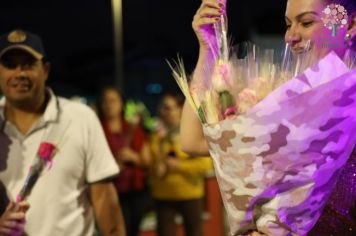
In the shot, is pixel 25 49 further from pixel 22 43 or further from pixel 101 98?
pixel 101 98

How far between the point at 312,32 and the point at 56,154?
132 cm

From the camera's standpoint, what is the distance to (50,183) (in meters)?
2.65

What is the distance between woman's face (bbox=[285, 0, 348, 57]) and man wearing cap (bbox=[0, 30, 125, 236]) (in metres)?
1.22

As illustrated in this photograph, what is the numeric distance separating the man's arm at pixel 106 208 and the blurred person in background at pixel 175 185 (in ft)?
9.65

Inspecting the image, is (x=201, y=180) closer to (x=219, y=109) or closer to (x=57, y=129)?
(x=57, y=129)

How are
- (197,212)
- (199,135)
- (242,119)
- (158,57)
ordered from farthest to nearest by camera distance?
(158,57) → (197,212) → (199,135) → (242,119)

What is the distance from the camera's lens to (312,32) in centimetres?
176

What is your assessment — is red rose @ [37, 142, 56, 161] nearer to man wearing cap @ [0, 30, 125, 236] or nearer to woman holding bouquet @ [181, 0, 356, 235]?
man wearing cap @ [0, 30, 125, 236]

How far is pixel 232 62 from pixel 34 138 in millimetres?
1249

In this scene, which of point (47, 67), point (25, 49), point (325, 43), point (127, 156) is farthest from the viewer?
point (127, 156)

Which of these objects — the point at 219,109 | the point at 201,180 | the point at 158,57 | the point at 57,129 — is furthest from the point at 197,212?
the point at 158,57

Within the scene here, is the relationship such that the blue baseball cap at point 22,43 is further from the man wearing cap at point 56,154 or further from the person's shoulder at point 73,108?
the person's shoulder at point 73,108

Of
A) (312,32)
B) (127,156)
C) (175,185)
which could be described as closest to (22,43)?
(312,32)

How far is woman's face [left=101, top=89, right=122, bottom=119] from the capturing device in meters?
5.68
